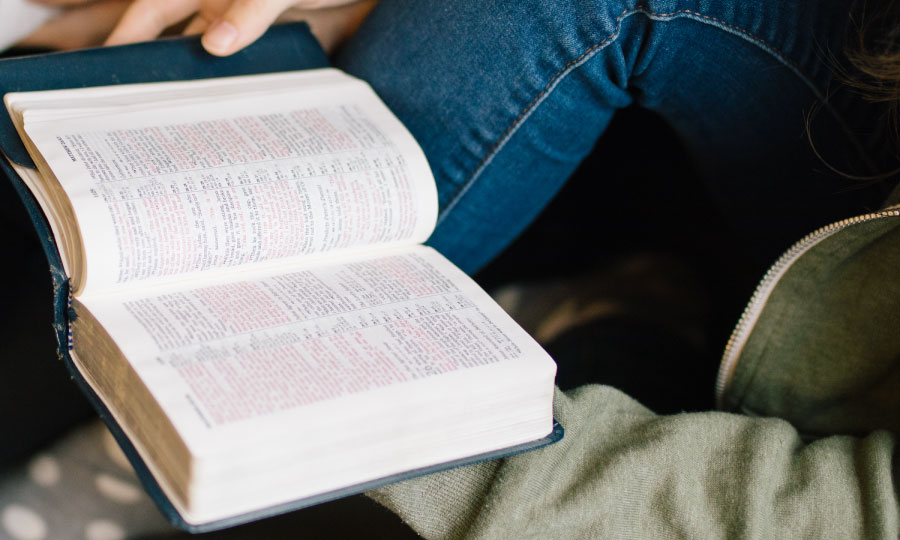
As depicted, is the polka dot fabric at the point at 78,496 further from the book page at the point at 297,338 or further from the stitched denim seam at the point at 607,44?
the stitched denim seam at the point at 607,44

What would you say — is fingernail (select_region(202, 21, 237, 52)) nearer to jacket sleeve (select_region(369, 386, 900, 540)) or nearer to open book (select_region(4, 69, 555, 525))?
open book (select_region(4, 69, 555, 525))

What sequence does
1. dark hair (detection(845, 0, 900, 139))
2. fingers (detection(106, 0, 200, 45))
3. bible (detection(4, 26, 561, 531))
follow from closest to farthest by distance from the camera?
bible (detection(4, 26, 561, 531))
dark hair (detection(845, 0, 900, 139))
fingers (detection(106, 0, 200, 45))

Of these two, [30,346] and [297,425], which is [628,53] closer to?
[297,425]

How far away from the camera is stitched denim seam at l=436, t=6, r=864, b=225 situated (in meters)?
0.58

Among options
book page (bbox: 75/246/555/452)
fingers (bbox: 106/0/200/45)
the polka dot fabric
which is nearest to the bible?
book page (bbox: 75/246/555/452)

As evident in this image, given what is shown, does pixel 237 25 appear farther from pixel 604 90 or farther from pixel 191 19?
pixel 604 90

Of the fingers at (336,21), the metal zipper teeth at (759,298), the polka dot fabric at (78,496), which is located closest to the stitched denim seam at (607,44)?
the metal zipper teeth at (759,298)

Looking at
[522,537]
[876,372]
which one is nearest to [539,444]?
[522,537]

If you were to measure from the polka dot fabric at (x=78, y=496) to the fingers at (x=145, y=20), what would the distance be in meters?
0.36

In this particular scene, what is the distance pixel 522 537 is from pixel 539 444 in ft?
0.18

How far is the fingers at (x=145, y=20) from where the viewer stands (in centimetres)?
67

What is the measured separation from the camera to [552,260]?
966mm

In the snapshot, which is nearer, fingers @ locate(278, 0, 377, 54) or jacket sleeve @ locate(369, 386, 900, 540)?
jacket sleeve @ locate(369, 386, 900, 540)

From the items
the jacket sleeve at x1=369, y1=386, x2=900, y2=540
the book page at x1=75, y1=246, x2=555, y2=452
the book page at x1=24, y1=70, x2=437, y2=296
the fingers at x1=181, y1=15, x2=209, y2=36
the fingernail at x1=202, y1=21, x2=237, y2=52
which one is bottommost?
the jacket sleeve at x1=369, y1=386, x2=900, y2=540
